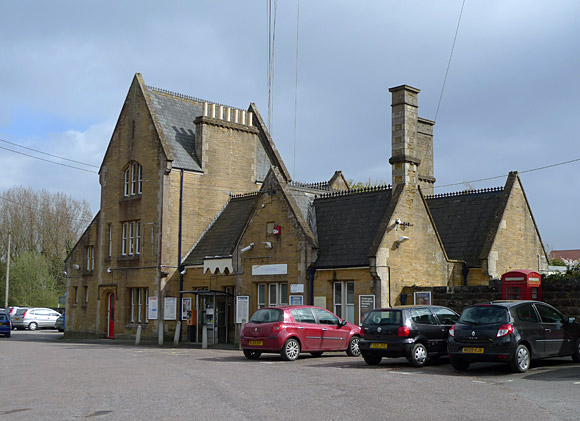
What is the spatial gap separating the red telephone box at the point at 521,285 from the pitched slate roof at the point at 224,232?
13345mm

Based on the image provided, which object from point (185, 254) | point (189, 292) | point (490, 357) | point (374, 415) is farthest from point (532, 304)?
point (185, 254)

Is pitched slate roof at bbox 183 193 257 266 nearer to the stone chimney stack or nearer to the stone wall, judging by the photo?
the stone chimney stack

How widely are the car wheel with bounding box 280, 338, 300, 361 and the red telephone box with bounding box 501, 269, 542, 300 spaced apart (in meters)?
7.13

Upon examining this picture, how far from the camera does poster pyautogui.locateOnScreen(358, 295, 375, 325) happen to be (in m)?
24.7

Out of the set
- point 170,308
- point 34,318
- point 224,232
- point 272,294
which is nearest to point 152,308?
point 170,308

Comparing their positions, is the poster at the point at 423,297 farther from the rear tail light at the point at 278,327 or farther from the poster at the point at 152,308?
the poster at the point at 152,308

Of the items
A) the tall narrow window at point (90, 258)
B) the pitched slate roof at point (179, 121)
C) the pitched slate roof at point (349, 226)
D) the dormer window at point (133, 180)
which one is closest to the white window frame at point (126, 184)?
the dormer window at point (133, 180)

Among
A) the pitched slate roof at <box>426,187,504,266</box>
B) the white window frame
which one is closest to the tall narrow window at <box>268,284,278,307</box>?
Answer: the pitched slate roof at <box>426,187,504,266</box>

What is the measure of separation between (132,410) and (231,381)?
12.8 feet

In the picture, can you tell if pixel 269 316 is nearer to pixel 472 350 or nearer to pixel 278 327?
pixel 278 327

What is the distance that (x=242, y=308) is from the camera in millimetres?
29016

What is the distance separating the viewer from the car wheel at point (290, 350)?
768 inches

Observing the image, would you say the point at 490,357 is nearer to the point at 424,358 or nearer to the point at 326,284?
the point at 424,358

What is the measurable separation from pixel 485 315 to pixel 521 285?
249 inches
